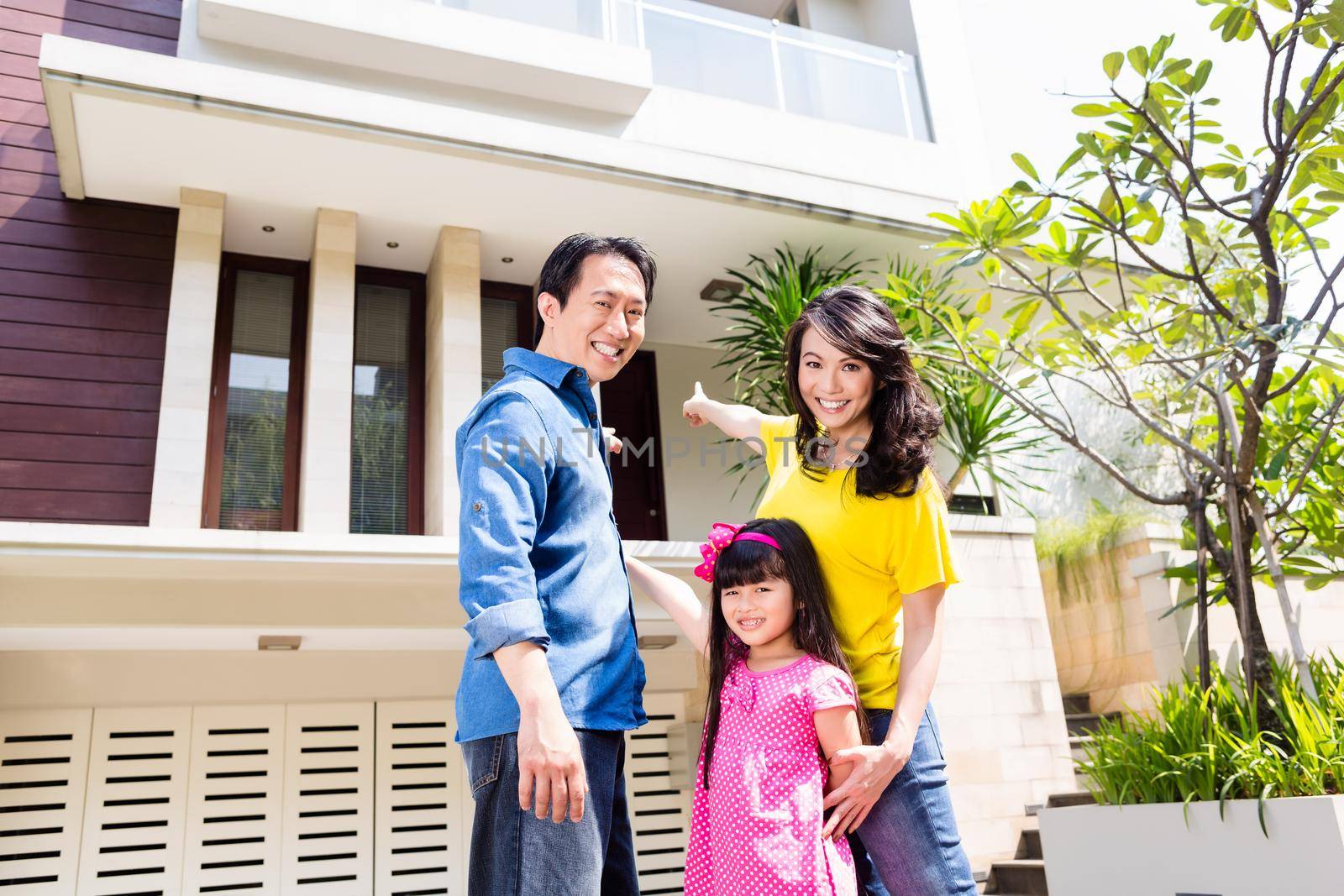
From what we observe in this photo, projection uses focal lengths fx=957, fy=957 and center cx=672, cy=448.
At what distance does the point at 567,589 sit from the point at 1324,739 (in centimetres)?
235

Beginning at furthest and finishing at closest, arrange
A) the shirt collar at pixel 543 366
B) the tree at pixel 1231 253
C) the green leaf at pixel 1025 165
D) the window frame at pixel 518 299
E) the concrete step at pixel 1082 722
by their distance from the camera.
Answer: the concrete step at pixel 1082 722 < the window frame at pixel 518 299 < the green leaf at pixel 1025 165 < the tree at pixel 1231 253 < the shirt collar at pixel 543 366

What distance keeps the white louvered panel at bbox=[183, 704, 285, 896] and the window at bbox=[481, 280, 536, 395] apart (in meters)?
2.06

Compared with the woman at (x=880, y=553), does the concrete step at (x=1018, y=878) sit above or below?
below

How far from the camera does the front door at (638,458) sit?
603 cm

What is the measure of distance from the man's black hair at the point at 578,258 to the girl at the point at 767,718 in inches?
19.0

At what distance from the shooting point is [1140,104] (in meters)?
2.83

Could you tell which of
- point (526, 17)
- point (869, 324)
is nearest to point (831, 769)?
point (869, 324)

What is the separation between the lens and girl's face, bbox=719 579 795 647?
159 cm

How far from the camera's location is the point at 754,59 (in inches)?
212

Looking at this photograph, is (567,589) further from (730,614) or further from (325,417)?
(325,417)

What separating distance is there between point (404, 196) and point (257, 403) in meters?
1.28

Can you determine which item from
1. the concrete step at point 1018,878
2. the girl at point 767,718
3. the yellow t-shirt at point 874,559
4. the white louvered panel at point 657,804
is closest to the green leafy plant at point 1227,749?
the concrete step at point 1018,878

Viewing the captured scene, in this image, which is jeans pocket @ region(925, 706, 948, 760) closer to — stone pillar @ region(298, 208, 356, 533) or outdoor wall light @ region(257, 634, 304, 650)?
stone pillar @ region(298, 208, 356, 533)

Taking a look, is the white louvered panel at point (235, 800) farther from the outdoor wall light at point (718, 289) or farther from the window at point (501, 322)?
the outdoor wall light at point (718, 289)
